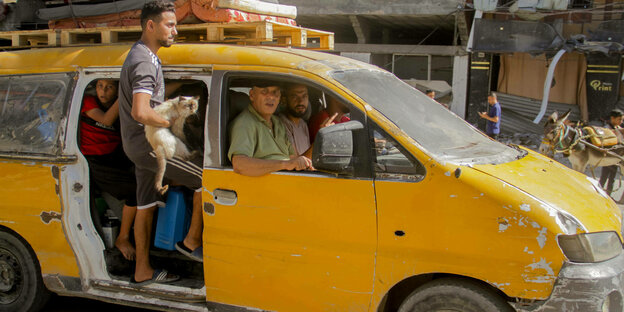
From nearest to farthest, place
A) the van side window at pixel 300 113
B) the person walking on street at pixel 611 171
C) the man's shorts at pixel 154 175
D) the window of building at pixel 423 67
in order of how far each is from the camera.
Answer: the van side window at pixel 300 113, the man's shorts at pixel 154 175, the person walking on street at pixel 611 171, the window of building at pixel 423 67

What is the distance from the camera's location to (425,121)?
351 centimetres

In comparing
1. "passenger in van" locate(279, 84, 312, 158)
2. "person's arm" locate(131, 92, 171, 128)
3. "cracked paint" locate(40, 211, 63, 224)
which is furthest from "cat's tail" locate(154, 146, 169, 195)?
"passenger in van" locate(279, 84, 312, 158)

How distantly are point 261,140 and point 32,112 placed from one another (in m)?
1.91

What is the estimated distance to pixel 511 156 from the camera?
3582 millimetres

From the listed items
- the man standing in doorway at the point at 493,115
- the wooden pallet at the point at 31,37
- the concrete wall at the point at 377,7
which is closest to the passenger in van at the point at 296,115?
the wooden pallet at the point at 31,37

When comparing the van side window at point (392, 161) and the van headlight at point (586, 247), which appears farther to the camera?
the van side window at point (392, 161)

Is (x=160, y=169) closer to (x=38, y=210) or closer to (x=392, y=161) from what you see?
(x=38, y=210)

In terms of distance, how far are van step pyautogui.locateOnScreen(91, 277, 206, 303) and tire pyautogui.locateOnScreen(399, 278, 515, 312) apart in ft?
4.81

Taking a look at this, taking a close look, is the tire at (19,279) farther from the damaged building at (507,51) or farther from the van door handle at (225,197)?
the damaged building at (507,51)

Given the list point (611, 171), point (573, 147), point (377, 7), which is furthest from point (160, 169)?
point (377, 7)

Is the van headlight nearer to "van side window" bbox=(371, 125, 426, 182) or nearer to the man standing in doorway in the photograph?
"van side window" bbox=(371, 125, 426, 182)

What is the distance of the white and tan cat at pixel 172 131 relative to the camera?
3.63 m

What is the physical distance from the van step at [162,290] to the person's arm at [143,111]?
1.18 metres

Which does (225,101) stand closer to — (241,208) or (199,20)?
(241,208)
